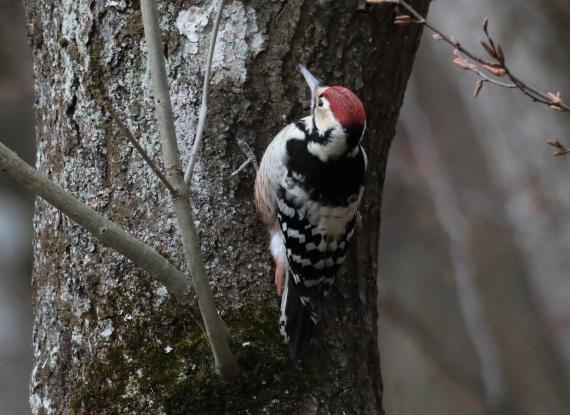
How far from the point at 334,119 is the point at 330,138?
18 centimetres

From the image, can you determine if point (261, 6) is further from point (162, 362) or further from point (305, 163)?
point (162, 362)

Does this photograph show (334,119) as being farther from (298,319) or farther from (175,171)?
(175,171)

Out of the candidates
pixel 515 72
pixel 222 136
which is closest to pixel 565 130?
pixel 515 72

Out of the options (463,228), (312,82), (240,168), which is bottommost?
(240,168)

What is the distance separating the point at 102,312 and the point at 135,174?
1.56 ft

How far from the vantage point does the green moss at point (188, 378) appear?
9.22 ft

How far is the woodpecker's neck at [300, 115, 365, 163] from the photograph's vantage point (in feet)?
10.8

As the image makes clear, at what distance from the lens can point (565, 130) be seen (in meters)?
6.90

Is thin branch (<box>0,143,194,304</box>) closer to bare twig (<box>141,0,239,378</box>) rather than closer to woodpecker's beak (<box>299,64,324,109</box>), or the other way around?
bare twig (<box>141,0,239,378</box>)

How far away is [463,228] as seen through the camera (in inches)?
334

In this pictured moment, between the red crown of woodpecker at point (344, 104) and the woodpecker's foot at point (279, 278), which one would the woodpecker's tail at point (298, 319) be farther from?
the red crown of woodpecker at point (344, 104)

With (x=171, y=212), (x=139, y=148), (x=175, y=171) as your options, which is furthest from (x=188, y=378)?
(x=139, y=148)

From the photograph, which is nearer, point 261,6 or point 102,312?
point 102,312

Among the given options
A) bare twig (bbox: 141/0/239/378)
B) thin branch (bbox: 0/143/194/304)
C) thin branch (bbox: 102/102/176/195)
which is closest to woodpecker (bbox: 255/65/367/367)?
bare twig (bbox: 141/0/239/378)
